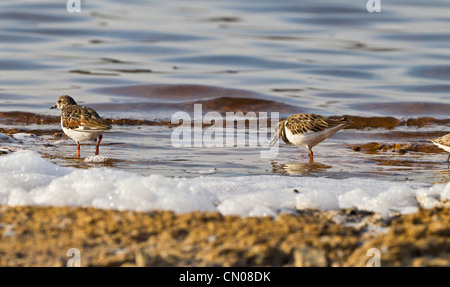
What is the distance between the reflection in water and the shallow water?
15 mm

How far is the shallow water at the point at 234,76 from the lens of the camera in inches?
310

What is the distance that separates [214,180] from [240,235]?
5.63 feet

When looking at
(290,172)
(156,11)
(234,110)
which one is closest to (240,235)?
(290,172)

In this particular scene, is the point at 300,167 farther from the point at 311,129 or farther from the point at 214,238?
the point at 214,238

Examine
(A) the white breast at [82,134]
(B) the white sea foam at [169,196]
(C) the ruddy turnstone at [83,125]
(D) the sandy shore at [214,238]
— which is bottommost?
(D) the sandy shore at [214,238]

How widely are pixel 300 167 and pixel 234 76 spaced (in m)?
7.60

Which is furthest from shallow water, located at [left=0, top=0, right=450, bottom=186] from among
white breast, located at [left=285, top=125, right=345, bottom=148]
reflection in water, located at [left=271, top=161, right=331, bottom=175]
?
white breast, located at [left=285, top=125, right=345, bottom=148]

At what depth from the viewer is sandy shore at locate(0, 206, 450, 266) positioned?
3.09 m

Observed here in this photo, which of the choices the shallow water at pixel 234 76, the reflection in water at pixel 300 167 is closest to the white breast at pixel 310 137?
the shallow water at pixel 234 76

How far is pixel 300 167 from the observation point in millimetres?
7391

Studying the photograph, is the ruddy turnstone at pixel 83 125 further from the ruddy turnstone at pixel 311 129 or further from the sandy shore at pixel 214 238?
the sandy shore at pixel 214 238

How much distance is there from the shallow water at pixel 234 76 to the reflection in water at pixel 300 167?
0.6 inches
